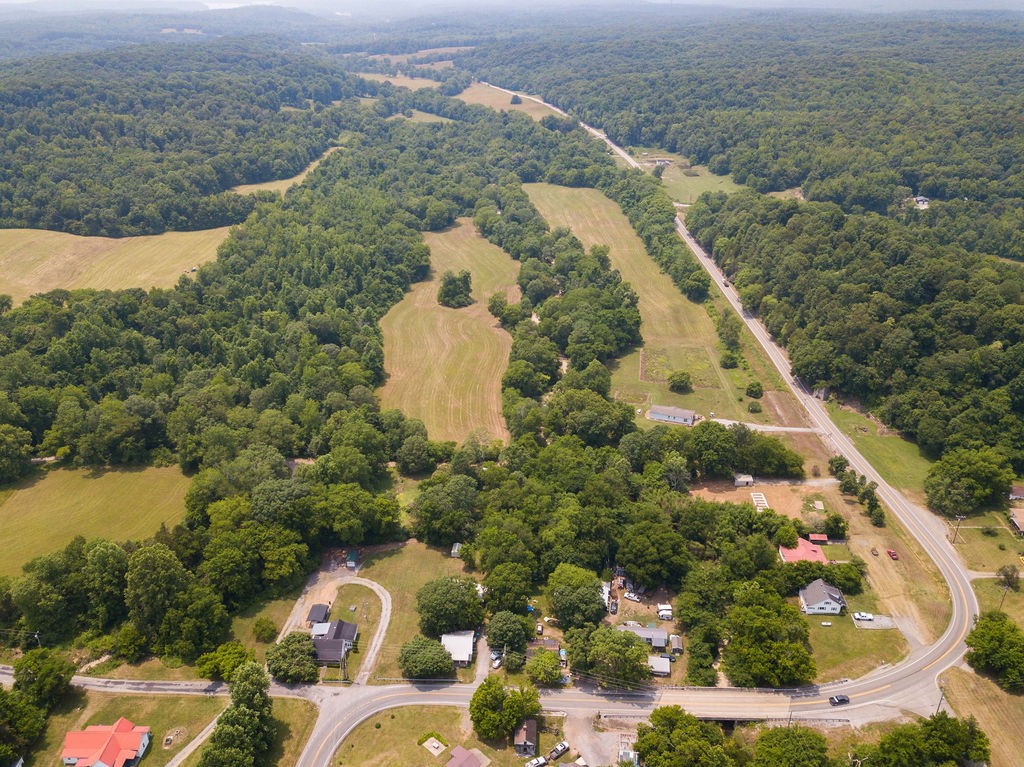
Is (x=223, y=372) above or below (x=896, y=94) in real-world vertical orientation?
below

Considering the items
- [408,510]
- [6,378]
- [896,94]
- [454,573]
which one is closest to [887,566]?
[454,573]

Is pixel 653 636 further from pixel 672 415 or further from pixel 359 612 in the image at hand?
pixel 672 415

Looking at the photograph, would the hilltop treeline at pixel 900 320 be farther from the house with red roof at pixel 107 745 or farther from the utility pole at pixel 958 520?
the house with red roof at pixel 107 745

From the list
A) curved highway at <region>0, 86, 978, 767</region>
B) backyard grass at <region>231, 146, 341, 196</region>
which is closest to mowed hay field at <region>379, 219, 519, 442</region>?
curved highway at <region>0, 86, 978, 767</region>

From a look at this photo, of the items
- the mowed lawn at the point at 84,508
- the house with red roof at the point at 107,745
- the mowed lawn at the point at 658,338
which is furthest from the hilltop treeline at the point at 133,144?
the house with red roof at the point at 107,745

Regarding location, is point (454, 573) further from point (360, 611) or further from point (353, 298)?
point (353, 298)

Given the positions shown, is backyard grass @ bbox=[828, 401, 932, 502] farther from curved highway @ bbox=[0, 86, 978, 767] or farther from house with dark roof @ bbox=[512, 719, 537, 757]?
house with dark roof @ bbox=[512, 719, 537, 757]
